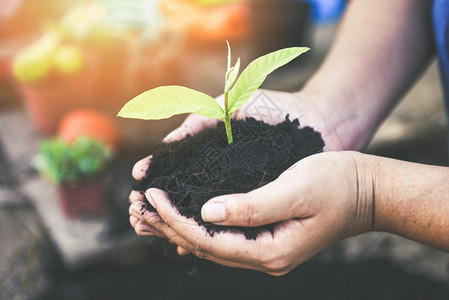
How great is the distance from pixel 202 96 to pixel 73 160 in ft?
3.78

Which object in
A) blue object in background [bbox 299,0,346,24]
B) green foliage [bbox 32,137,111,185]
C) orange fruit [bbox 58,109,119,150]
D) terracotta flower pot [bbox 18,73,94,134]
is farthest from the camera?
blue object in background [bbox 299,0,346,24]

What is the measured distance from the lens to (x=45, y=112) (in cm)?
235

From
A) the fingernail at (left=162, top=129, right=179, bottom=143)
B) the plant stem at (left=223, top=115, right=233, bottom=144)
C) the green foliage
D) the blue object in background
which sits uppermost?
the blue object in background

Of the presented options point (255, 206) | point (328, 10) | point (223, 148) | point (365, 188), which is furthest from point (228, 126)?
point (328, 10)

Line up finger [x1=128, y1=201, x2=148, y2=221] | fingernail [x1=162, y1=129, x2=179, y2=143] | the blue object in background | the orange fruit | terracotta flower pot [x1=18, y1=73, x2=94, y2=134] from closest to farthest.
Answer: finger [x1=128, y1=201, x2=148, y2=221]
fingernail [x1=162, y1=129, x2=179, y2=143]
the orange fruit
terracotta flower pot [x1=18, y1=73, x2=94, y2=134]
the blue object in background

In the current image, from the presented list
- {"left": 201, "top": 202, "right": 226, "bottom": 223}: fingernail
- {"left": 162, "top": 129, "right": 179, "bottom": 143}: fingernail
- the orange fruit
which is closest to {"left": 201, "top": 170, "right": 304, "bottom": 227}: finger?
{"left": 201, "top": 202, "right": 226, "bottom": 223}: fingernail

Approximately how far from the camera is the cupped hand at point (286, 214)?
2.87 ft

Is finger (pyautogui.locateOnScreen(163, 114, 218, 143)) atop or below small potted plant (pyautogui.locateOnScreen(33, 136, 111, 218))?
atop

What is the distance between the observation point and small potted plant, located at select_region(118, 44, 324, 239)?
94 cm

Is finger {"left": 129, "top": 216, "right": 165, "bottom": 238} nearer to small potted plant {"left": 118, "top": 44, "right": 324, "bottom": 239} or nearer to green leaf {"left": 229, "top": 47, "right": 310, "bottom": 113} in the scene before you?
small potted plant {"left": 118, "top": 44, "right": 324, "bottom": 239}

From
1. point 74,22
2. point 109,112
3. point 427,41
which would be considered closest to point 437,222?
point 427,41

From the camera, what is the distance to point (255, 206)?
86cm

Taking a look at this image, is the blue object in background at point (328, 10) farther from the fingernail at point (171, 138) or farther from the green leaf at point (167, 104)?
the green leaf at point (167, 104)

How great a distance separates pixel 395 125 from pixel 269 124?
5.04ft
